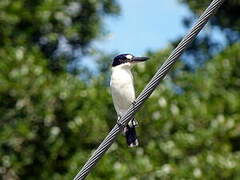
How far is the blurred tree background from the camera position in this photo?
9875mm

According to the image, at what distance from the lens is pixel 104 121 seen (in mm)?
10547

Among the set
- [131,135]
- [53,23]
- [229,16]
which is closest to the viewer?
[131,135]

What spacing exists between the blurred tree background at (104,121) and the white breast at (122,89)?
3330mm

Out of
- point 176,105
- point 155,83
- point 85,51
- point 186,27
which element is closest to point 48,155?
point 176,105

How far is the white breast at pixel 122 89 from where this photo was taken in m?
6.30

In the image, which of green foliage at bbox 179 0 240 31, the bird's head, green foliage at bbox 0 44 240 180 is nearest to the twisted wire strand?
the bird's head

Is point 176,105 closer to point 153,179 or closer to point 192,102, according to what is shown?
point 192,102

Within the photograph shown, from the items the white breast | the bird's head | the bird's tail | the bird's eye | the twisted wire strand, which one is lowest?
the bird's tail

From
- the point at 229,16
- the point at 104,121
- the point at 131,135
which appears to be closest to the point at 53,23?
the point at 104,121

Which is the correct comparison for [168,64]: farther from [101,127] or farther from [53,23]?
[53,23]

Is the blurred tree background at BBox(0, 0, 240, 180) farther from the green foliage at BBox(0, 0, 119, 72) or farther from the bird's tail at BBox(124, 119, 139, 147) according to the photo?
the bird's tail at BBox(124, 119, 139, 147)

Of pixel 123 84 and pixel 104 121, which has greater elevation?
pixel 123 84

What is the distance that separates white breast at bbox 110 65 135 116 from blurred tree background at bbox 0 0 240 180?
3.33 meters

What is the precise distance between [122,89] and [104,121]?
4250mm
